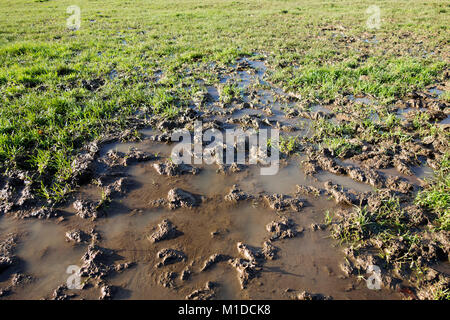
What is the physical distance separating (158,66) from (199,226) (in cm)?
695

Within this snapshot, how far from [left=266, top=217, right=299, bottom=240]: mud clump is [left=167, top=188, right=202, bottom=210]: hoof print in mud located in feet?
3.55

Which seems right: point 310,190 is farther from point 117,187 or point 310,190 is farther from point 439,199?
point 117,187

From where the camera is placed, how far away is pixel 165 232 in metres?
3.14

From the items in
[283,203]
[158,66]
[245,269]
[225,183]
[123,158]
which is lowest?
[245,269]

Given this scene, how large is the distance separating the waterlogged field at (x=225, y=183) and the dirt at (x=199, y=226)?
0.02 meters

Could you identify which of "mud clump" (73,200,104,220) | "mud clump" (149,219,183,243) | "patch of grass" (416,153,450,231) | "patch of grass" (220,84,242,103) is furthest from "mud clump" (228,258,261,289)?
"patch of grass" (220,84,242,103)

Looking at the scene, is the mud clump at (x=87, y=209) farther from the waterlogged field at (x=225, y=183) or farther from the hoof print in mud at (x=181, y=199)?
the hoof print in mud at (x=181, y=199)

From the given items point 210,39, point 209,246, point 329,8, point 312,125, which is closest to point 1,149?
point 209,246

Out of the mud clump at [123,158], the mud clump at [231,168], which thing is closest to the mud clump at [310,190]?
the mud clump at [231,168]

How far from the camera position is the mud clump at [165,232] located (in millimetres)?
3098

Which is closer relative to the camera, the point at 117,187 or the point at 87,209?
the point at 87,209

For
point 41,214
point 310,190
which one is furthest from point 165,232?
point 310,190

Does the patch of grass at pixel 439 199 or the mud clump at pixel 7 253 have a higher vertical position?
the patch of grass at pixel 439 199
